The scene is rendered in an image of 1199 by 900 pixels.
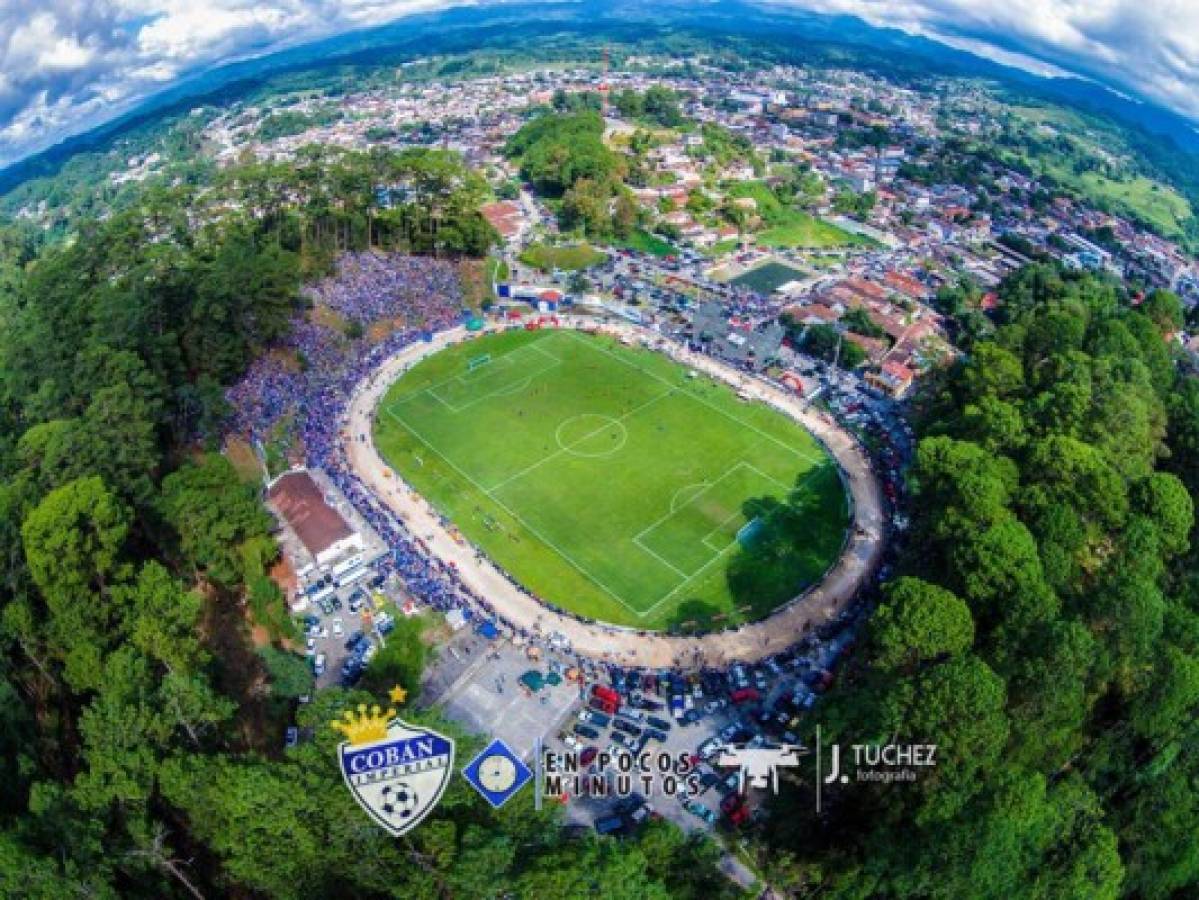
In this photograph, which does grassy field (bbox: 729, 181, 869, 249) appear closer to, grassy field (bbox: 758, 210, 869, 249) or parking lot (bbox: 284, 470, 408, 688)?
grassy field (bbox: 758, 210, 869, 249)

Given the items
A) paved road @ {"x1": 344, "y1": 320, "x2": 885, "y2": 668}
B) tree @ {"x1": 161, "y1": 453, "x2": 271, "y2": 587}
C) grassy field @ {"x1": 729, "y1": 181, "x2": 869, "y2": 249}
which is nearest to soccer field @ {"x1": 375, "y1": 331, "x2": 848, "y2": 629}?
paved road @ {"x1": 344, "y1": 320, "x2": 885, "y2": 668}

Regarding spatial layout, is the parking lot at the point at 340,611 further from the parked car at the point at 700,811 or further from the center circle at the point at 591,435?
the parked car at the point at 700,811

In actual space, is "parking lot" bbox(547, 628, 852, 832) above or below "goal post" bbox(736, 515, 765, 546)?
above

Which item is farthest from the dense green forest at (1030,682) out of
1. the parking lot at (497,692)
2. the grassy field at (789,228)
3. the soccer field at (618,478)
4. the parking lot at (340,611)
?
the grassy field at (789,228)

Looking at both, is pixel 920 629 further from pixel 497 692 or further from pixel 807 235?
pixel 807 235

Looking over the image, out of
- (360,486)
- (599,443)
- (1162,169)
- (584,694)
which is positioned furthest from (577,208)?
(1162,169)

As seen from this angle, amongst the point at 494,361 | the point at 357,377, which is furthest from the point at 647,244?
the point at 357,377
